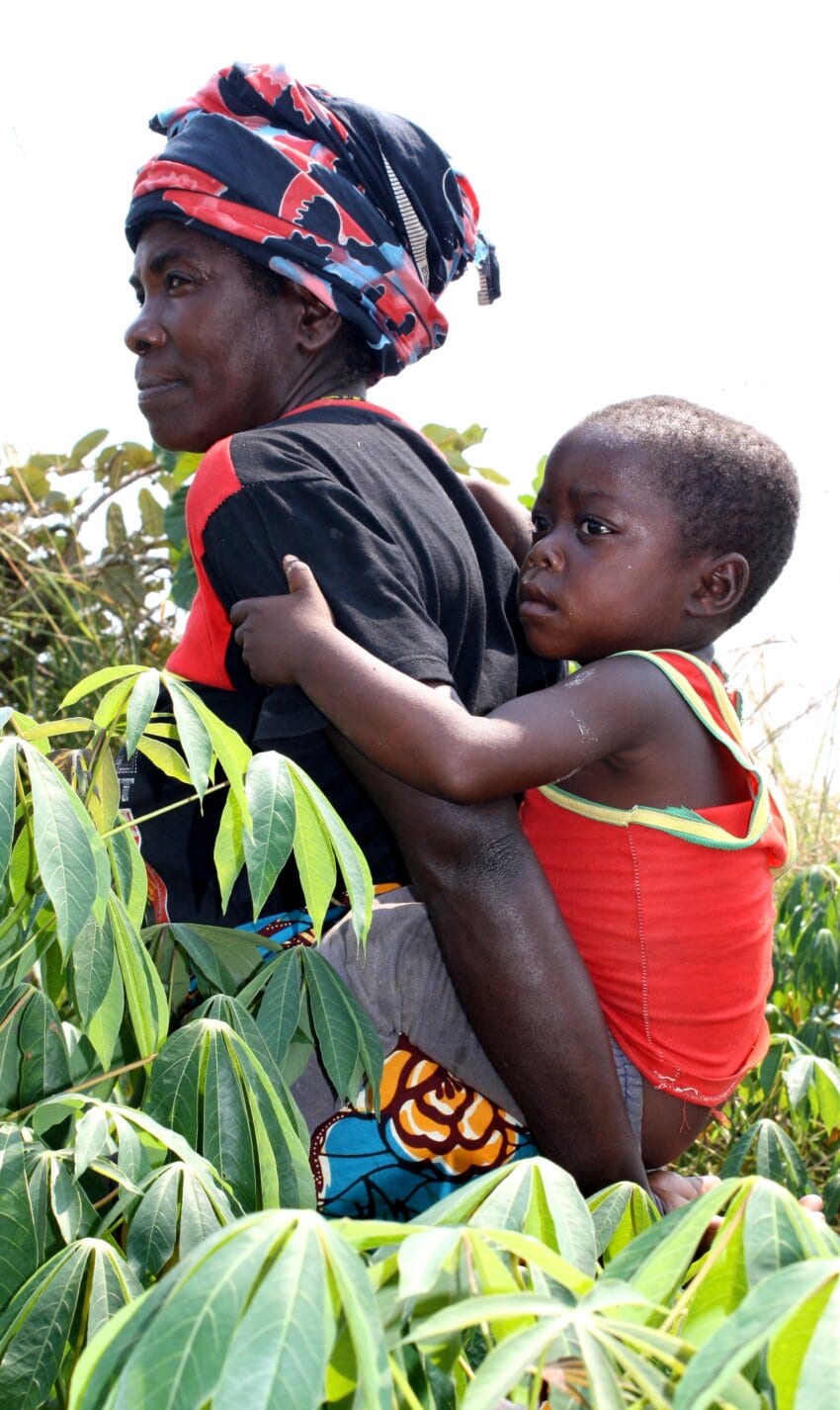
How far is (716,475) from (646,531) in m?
0.12

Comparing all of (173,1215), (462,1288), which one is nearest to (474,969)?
(173,1215)

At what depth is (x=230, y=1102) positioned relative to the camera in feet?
3.92

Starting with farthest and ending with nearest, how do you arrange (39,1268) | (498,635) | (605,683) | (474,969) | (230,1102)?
(498,635) → (605,683) → (474,969) → (230,1102) → (39,1268)

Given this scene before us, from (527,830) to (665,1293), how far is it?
921 mm

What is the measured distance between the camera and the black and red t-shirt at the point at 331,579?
4.79ft

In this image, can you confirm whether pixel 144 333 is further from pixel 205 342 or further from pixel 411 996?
pixel 411 996

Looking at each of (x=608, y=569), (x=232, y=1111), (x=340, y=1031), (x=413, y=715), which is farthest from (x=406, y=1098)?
(x=608, y=569)

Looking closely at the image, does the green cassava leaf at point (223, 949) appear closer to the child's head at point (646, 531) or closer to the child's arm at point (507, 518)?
the child's head at point (646, 531)

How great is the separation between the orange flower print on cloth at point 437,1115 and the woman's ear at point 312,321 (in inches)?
37.6

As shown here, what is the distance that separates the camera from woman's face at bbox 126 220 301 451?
1854mm

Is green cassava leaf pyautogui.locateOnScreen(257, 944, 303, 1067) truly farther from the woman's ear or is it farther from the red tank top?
the woman's ear

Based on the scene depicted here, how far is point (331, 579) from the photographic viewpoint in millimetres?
1453

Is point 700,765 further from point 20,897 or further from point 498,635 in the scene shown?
point 20,897

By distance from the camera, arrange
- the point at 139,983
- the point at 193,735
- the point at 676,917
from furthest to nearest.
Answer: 1. the point at 676,917
2. the point at 139,983
3. the point at 193,735
